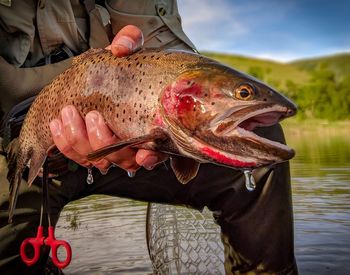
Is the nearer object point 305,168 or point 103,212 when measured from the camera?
point 103,212

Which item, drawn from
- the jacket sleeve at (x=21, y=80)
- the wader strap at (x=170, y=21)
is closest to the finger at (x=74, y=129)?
the jacket sleeve at (x=21, y=80)

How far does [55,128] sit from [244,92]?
1022 mm

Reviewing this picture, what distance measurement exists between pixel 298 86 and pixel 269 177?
6483cm

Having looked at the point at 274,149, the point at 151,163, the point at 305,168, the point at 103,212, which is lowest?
the point at 305,168

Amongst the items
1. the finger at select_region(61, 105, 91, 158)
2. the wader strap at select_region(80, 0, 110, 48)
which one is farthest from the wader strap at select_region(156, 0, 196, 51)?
the finger at select_region(61, 105, 91, 158)

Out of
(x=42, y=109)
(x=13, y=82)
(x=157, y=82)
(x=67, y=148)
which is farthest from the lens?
(x=13, y=82)

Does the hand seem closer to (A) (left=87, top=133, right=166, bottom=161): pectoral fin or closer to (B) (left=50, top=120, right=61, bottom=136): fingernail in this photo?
(B) (left=50, top=120, right=61, bottom=136): fingernail

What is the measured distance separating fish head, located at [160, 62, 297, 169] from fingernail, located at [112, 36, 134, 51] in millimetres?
402

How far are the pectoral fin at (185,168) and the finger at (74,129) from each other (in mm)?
475

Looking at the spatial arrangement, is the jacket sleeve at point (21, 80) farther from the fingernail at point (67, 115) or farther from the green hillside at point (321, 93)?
the green hillside at point (321, 93)

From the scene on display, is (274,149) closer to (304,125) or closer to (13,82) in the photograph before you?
(13,82)

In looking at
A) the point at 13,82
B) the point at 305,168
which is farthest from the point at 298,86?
the point at 13,82

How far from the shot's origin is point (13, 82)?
10.3 ft

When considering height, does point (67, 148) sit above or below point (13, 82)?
below
